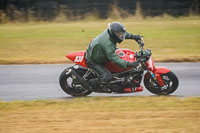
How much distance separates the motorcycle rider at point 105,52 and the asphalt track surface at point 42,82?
751 millimetres

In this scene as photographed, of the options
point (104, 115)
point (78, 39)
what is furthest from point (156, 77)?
point (78, 39)

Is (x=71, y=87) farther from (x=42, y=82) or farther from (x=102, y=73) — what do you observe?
(x=42, y=82)

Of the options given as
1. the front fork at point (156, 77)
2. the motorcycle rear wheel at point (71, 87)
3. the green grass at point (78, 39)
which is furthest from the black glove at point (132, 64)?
the green grass at point (78, 39)

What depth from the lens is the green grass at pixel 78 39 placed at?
43.5 ft

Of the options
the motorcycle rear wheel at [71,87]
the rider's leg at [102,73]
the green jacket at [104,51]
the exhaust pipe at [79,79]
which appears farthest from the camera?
the motorcycle rear wheel at [71,87]

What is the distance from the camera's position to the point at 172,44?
15.2 m

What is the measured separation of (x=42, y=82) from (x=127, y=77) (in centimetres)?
272

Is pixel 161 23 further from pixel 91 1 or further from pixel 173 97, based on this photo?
pixel 173 97

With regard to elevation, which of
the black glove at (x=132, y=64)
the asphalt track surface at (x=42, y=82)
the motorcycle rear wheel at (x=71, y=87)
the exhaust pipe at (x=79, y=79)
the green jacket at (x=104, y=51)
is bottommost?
the asphalt track surface at (x=42, y=82)

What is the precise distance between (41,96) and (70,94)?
67cm

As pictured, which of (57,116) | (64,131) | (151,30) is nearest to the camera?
(64,131)

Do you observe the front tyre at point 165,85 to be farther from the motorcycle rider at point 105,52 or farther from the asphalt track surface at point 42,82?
the motorcycle rider at point 105,52

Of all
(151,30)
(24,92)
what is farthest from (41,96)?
(151,30)

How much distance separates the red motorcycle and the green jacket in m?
0.23
